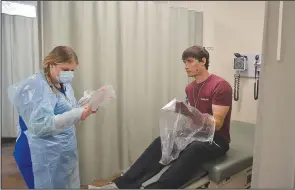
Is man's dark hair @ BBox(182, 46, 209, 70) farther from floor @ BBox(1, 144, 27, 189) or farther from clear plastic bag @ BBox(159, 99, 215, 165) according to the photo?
floor @ BBox(1, 144, 27, 189)

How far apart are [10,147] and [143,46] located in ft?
2.40

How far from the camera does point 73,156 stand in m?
0.91

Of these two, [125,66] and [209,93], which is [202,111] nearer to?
[209,93]

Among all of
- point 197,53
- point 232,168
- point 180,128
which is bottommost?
point 232,168

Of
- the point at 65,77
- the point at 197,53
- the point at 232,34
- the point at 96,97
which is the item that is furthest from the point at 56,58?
the point at 232,34

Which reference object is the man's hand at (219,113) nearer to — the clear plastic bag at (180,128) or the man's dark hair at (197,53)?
the clear plastic bag at (180,128)

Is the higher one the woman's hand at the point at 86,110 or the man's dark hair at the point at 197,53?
the man's dark hair at the point at 197,53

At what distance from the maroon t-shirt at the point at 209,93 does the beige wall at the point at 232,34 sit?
0.06 m

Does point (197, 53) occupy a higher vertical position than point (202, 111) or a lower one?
higher

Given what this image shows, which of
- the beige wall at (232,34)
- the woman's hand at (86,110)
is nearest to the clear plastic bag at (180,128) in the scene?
the beige wall at (232,34)

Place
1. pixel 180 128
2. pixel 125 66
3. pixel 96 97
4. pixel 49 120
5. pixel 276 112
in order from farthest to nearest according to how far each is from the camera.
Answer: pixel 125 66, pixel 180 128, pixel 96 97, pixel 49 120, pixel 276 112

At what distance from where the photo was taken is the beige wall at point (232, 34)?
1016mm

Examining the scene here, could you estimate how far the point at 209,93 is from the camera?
0.97m

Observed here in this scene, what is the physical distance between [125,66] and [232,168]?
0.71 meters
